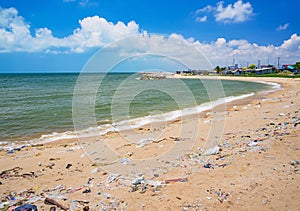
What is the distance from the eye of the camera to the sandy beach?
119 inches

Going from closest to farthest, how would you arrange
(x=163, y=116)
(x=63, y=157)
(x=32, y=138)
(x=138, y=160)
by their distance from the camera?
1. (x=138, y=160)
2. (x=63, y=157)
3. (x=32, y=138)
4. (x=163, y=116)

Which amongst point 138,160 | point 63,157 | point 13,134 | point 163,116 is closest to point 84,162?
point 63,157

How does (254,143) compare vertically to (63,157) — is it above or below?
above

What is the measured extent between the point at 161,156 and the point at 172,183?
5.46 ft

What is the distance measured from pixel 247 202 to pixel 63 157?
5.57 meters

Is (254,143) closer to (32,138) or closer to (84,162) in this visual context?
(84,162)


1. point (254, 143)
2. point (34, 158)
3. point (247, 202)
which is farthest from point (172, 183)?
point (34, 158)

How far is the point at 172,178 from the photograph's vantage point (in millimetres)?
3920

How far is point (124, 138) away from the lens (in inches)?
319

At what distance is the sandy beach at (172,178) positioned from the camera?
9.90ft

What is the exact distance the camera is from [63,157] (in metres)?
6.27

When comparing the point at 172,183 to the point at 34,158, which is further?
the point at 34,158

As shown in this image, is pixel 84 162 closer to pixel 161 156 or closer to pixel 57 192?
pixel 57 192

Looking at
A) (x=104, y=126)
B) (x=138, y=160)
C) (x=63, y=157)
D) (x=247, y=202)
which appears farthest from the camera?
(x=104, y=126)
